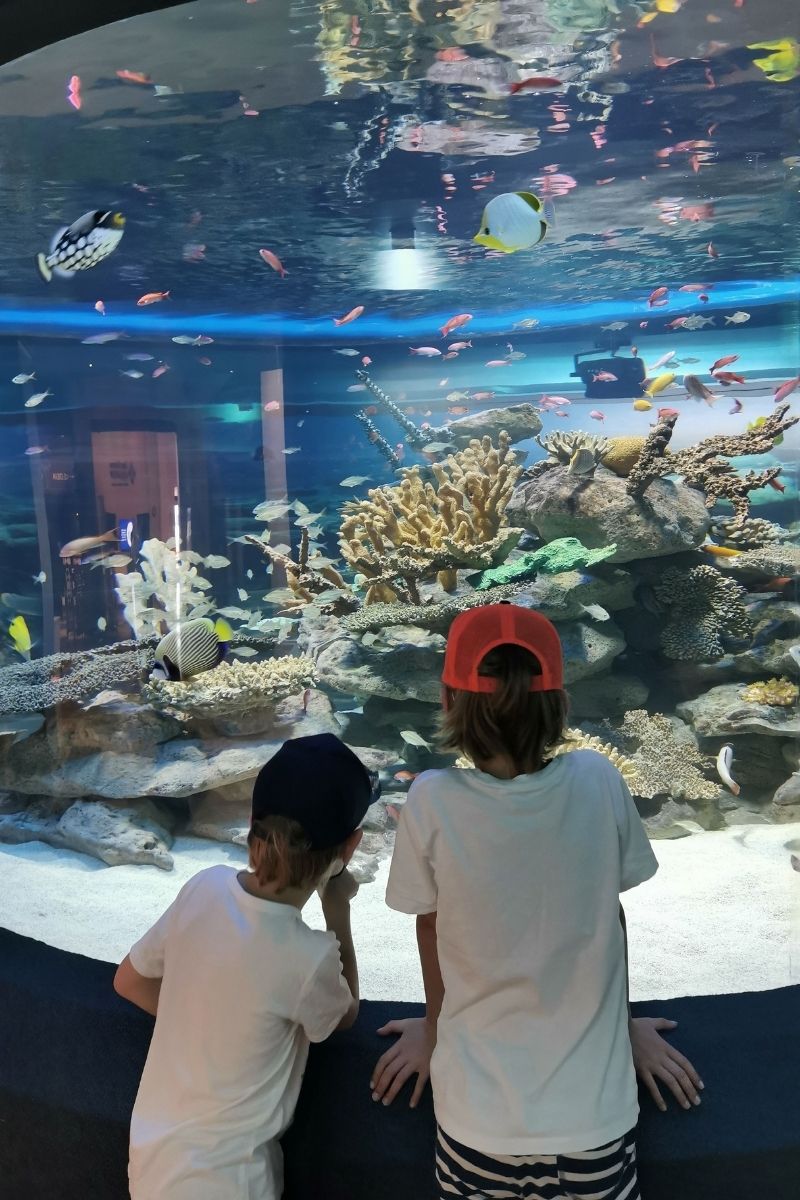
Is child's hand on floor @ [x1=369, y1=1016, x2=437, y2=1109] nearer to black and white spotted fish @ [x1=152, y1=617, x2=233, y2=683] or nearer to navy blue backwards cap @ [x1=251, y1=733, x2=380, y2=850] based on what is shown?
navy blue backwards cap @ [x1=251, y1=733, x2=380, y2=850]

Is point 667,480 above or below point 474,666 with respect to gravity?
below

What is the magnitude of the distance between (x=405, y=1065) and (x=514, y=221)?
13.1ft

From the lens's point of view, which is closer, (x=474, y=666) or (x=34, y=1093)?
(x=474, y=666)

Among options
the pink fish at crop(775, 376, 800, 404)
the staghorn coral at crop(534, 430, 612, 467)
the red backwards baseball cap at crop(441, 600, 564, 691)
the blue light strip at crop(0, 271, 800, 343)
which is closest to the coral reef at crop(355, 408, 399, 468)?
the blue light strip at crop(0, 271, 800, 343)

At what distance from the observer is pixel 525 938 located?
1.31 meters

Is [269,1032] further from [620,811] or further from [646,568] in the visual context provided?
[646,568]

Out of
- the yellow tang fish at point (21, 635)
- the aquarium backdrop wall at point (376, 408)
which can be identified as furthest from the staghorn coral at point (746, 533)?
the yellow tang fish at point (21, 635)

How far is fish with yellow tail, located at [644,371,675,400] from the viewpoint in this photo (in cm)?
687

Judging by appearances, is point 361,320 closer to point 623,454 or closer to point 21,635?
point 623,454

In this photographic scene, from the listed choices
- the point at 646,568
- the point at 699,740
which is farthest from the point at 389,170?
the point at 699,740

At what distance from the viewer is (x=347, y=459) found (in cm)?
759

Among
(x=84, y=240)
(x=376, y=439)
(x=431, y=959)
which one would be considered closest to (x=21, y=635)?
(x=376, y=439)

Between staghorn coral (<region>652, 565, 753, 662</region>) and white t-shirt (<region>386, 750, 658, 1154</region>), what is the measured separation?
15.8 feet

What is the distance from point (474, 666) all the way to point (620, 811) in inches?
14.1
